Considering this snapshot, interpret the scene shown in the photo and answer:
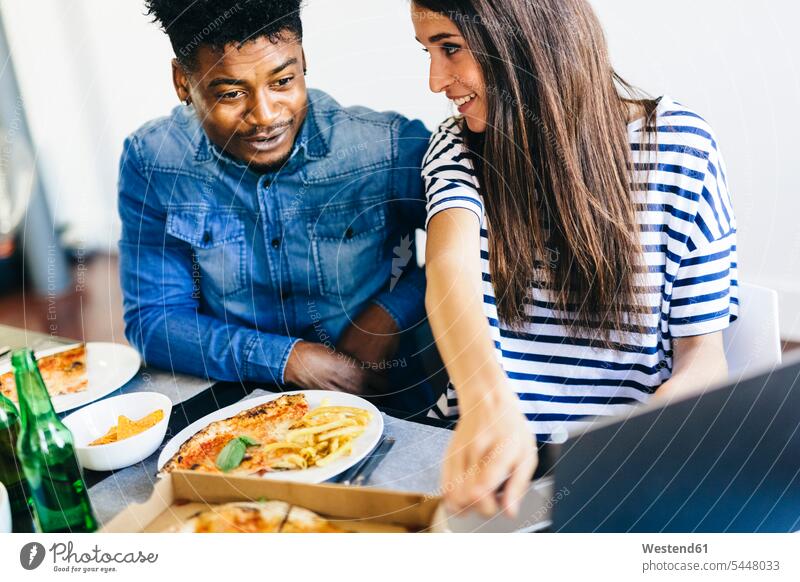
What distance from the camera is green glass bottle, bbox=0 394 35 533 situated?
0.57 meters

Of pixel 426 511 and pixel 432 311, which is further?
pixel 432 311

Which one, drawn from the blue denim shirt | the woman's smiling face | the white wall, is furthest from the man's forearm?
the woman's smiling face

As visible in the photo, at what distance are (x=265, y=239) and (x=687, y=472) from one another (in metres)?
0.49

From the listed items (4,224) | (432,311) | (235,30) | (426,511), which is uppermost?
(235,30)

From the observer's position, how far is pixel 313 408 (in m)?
0.65

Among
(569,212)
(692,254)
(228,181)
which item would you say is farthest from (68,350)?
(692,254)

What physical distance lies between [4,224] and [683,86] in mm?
733

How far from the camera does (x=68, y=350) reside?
0.72 m

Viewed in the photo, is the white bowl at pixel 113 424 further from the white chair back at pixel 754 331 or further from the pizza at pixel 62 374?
the white chair back at pixel 754 331

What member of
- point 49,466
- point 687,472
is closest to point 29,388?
point 49,466

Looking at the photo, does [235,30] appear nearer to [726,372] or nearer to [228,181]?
[228,181]

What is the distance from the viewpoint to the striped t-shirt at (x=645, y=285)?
2.22 feet

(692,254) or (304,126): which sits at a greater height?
(304,126)

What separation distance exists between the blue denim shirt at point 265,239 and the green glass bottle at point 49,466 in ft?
0.60
